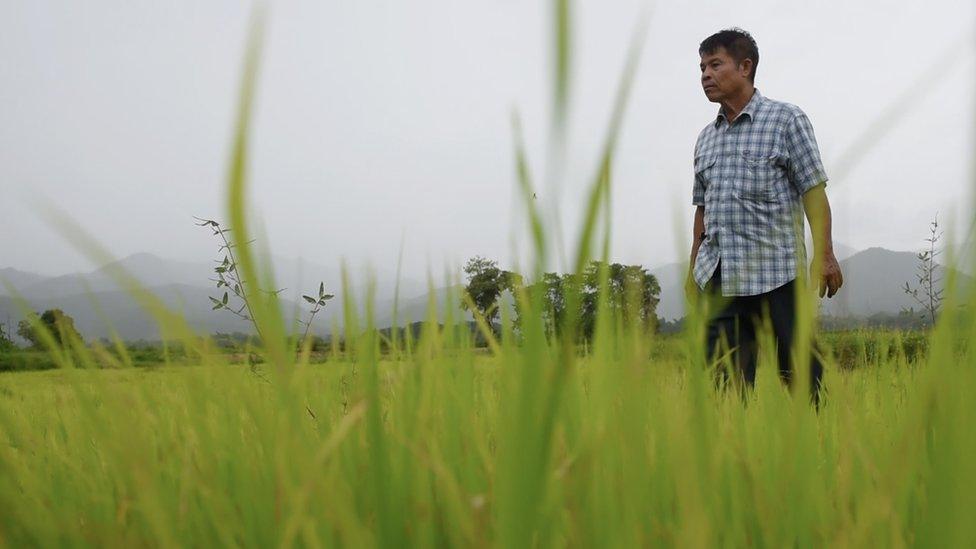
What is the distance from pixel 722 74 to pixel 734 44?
13cm

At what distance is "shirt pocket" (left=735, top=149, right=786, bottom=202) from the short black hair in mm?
420

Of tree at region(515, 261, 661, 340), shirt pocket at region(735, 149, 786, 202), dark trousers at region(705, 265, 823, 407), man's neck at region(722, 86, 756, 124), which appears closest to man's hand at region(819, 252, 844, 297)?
dark trousers at region(705, 265, 823, 407)

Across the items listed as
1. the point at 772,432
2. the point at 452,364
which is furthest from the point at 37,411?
the point at 772,432

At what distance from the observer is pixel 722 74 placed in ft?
10.2

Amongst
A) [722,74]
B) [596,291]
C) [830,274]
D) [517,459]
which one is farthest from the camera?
[722,74]

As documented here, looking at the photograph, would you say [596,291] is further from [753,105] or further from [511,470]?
[753,105]

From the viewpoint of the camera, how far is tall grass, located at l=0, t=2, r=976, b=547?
1.26 feet

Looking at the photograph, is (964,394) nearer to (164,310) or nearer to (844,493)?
(844,493)

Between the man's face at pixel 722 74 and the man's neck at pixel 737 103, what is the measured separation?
0.08ft

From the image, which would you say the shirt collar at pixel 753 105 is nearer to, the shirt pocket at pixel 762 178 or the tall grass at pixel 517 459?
the shirt pocket at pixel 762 178

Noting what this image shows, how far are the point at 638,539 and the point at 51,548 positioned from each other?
569 millimetres

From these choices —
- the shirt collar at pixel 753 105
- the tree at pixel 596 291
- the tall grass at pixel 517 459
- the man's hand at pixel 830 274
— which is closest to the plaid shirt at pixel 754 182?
the shirt collar at pixel 753 105

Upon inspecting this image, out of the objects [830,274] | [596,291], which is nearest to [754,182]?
[830,274]

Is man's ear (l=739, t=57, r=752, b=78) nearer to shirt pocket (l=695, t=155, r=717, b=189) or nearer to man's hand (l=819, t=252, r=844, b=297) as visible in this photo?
shirt pocket (l=695, t=155, r=717, b=189)
